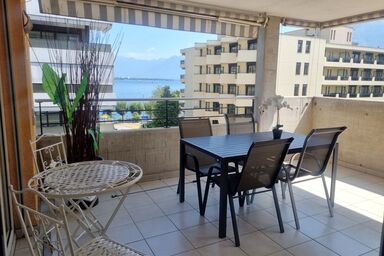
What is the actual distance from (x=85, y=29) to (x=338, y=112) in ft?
13.7

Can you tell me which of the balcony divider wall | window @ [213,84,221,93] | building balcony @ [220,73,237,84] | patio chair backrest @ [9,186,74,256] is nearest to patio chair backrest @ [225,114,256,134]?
the balcony divider wall

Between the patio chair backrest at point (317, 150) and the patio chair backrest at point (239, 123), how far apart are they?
1.04 m

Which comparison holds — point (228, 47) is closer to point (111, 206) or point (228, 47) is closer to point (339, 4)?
point (339, 4)

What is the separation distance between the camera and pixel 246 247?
220 cm

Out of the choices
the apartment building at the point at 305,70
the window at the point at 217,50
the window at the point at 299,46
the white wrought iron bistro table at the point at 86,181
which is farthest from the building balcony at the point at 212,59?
the white wrought iron bistro table at the point at 86,181

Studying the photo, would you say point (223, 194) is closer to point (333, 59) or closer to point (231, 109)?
point (231, 109)

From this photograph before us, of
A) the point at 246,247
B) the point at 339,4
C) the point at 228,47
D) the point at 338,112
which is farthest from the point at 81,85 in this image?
the point at 228,47

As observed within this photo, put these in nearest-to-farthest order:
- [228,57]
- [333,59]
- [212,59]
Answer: [333,59] → [228,57] → [212,59]

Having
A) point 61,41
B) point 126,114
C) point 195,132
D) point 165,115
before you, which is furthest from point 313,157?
point 61,41

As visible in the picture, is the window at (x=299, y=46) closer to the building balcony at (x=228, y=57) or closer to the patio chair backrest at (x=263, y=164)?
the patio chair backrest at (x=263, y=164)

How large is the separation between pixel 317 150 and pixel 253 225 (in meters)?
0.96

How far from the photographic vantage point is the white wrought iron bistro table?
147 cm

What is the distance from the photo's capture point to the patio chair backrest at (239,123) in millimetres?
3494

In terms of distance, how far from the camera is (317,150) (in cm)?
261
